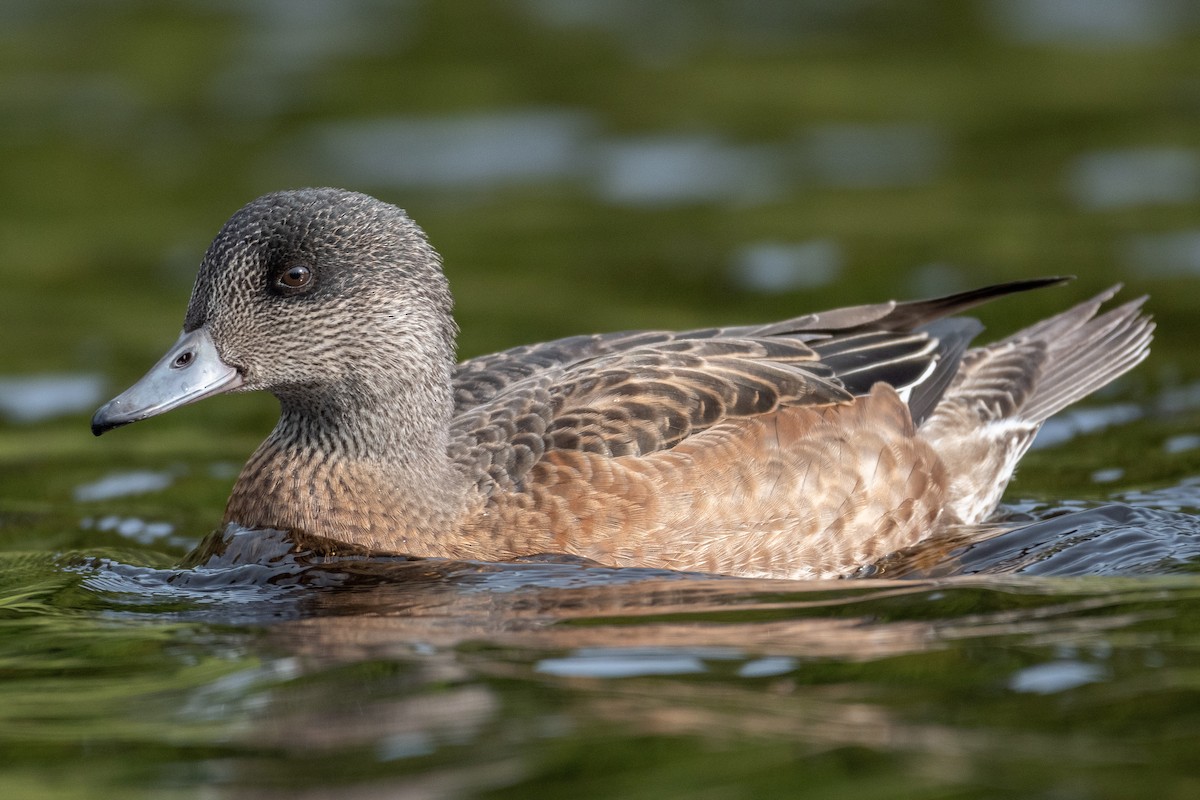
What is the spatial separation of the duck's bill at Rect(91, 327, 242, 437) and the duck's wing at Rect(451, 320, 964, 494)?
1.10 metres

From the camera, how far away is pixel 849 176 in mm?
14867

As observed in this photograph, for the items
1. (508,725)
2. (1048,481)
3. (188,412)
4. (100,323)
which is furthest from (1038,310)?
(508,725)

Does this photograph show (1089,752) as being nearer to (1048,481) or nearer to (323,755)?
(323,755)

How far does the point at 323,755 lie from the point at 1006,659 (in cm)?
237

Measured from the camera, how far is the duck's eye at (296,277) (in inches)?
304

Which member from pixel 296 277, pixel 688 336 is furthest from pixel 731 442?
pixel 296 277

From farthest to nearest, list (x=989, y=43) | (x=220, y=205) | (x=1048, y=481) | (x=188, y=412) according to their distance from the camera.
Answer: (x=989, y=43) → (x=220, y=205) → (x=188, y=412) → (x=1048, y=481)

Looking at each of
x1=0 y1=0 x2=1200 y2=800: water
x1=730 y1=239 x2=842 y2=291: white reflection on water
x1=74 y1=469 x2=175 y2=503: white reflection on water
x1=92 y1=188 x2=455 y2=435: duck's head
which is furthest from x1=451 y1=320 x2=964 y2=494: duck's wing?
x1=730 y1=239 x2=842 y2=291: white reflection on water

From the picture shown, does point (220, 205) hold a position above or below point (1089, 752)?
above

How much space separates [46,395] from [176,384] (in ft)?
14.2

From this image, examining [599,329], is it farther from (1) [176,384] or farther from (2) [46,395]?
(1) [176,384]

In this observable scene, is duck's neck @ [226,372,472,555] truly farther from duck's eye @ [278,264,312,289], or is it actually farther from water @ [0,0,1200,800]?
duck's eye @ [278,264,312,289]

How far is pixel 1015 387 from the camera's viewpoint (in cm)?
943

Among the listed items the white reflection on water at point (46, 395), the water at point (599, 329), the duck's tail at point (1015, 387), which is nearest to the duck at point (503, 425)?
the water at point (599, 329)
